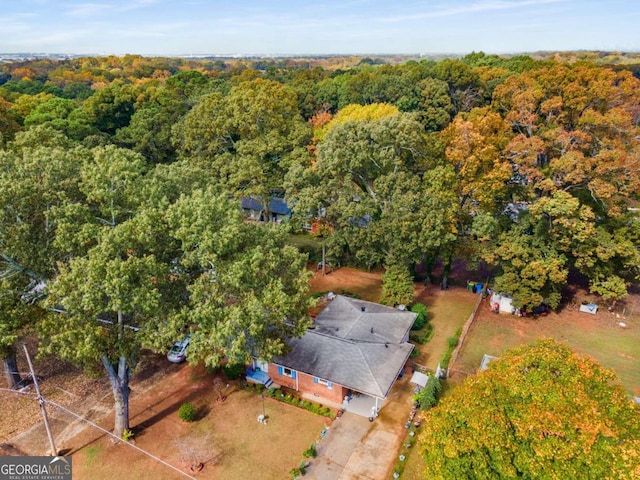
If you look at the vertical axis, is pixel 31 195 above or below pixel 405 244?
above

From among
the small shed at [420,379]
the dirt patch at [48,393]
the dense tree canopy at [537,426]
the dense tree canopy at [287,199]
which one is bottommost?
the dirt patch at [48,393]

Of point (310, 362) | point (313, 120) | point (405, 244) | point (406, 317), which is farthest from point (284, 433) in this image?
point (313, 120)

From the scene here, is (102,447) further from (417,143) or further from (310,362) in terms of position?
(417,143)

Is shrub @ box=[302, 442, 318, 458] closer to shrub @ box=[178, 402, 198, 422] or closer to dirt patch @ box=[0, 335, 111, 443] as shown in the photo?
shrub @ box=[178, 402, 198, 422]

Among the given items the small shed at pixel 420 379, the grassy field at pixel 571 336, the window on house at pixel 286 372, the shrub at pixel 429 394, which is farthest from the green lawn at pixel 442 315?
the window on house at pixel 286 372

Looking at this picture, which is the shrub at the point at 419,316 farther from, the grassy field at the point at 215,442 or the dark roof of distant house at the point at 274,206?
the dark roof of distant house at the point at 274,206

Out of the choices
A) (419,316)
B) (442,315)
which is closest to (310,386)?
(419,316)

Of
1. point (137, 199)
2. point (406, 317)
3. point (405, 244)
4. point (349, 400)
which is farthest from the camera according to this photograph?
point (405, 244)

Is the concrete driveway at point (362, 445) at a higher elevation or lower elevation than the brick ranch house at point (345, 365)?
lower

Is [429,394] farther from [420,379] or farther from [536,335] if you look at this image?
[536,335]
